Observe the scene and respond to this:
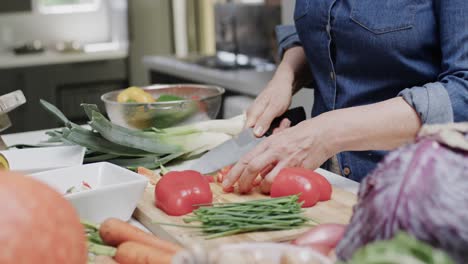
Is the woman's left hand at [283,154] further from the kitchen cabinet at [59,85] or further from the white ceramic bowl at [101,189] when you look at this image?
the kitchen cabinet at [59,85]

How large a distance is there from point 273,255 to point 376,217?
126 mm

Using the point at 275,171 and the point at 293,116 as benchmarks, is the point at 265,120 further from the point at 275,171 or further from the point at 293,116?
the point at 275,171

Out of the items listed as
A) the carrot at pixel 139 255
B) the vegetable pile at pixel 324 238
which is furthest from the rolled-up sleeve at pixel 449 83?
the carrot at pixel 139 255

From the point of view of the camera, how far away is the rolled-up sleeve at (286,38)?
2084mm

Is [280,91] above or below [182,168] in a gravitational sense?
above

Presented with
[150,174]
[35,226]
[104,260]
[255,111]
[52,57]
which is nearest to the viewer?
[35,226]

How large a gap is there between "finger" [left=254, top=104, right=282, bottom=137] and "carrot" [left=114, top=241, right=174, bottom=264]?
718 millimetres

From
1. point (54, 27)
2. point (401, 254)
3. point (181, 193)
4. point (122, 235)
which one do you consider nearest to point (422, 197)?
point (401, 254)

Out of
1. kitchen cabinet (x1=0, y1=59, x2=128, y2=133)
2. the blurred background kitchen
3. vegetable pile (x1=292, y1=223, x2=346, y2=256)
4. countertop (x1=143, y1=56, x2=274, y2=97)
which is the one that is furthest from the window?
vegetable pile (x1=292, y1=223, x2=346, y2=256)

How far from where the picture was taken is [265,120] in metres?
1.80

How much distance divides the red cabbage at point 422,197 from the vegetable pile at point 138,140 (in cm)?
92

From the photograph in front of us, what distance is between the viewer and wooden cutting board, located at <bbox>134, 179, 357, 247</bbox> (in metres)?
1.20

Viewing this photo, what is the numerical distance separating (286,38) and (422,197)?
4.54 feet

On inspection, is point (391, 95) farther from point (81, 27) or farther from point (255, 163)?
point (81, 27)
